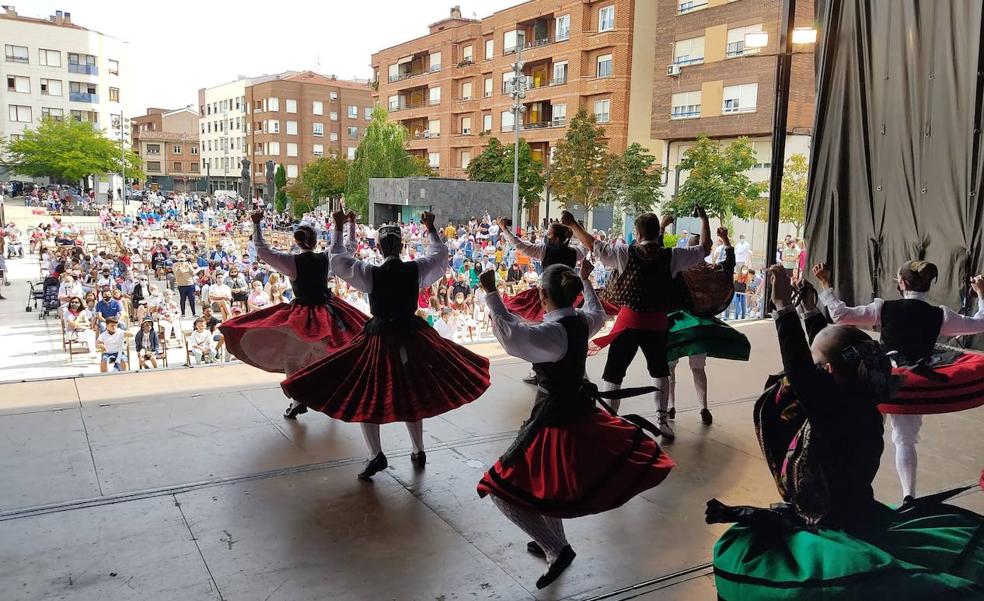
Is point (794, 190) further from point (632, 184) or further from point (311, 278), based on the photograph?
point (311, 278)

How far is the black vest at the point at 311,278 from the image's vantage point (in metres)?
5.39

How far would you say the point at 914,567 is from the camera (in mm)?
2088

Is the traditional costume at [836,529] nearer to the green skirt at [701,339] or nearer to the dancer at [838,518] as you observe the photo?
the dancer at [838,518]

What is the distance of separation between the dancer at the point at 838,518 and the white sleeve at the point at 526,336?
92 centimetres

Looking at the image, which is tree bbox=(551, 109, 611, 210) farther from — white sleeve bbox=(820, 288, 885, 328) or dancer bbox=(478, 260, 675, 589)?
dancer bbox=(478, 260, 675, 589)

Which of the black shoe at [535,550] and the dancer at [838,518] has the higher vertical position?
the dancer at [838,518]

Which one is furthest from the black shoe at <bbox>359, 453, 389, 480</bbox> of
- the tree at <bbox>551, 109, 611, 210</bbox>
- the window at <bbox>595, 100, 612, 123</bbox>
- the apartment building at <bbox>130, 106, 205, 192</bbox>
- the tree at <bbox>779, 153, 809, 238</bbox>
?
the apartment building at <bbox>130, 106, 205, 192</bbox>

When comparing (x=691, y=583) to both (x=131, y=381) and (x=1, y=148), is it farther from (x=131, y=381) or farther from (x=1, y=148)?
(x=1, y=148)

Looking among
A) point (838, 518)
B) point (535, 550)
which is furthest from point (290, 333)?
point (838, 518)

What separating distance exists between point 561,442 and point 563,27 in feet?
117

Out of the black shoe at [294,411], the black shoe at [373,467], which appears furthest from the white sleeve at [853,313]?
the black shoe at [294,411]

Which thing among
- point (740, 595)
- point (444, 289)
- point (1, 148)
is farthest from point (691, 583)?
point (1, 148)

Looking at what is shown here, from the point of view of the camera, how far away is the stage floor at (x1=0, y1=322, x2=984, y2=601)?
3297 millimetres

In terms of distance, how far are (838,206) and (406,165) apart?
32.9 meters
